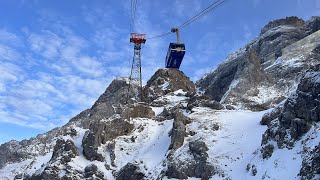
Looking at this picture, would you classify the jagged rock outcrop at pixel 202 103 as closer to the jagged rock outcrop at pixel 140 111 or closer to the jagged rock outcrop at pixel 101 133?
the jagged rock outcrop at pixel 140 111

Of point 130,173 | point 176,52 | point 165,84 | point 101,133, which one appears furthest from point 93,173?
point 165,84

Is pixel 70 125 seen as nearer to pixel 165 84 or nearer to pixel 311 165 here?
pixel 165 84

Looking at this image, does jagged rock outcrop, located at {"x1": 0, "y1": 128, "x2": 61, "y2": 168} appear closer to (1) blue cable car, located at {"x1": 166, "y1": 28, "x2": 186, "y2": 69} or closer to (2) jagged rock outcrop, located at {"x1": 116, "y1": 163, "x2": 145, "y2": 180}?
(2) jagged rock outcrop, located at {"x1": 116, "y1": 163, "x2": 145, "y2": 180}

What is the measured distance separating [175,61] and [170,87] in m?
28.8

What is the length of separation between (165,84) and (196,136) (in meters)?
35.3

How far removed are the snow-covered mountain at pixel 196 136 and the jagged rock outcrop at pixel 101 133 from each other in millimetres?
133

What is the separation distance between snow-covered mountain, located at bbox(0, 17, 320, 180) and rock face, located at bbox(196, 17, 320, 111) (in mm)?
317

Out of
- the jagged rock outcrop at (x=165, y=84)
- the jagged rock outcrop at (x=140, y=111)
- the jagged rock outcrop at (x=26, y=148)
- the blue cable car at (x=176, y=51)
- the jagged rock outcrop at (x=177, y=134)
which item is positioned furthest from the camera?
the jagged rock outcrop at (x=165, y=84)

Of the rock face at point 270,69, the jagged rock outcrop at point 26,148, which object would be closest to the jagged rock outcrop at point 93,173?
the jagged rock outcrop at point 26,148

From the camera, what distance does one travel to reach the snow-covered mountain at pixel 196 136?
1770 inches

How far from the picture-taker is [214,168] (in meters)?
50.6

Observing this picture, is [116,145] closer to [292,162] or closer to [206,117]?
[206,117]

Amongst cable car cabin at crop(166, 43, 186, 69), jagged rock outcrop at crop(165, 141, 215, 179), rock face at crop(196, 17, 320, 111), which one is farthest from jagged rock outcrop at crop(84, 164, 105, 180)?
rock face at crop(196, 17, 320, 111)

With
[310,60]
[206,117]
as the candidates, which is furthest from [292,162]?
[310,60]
